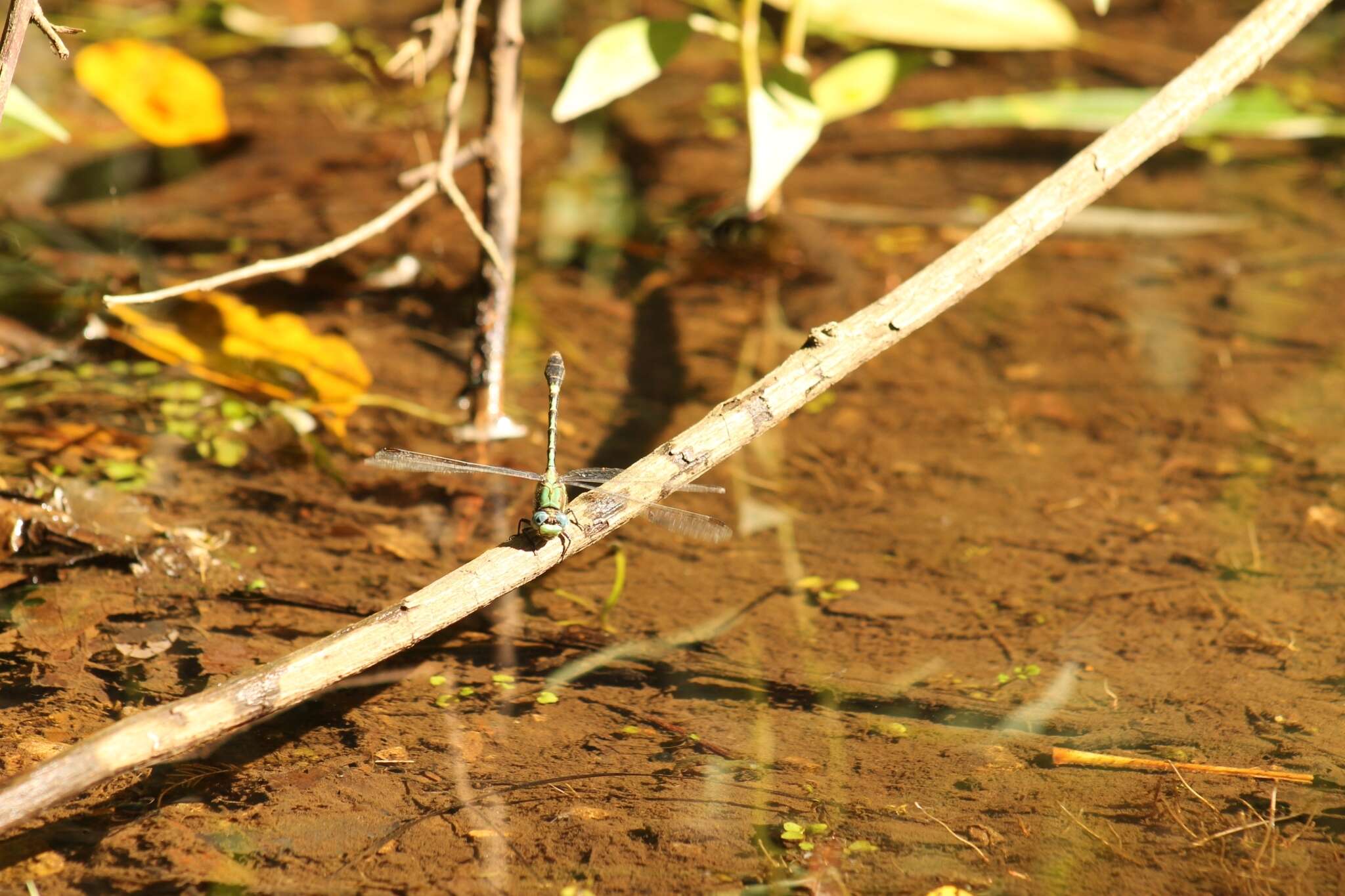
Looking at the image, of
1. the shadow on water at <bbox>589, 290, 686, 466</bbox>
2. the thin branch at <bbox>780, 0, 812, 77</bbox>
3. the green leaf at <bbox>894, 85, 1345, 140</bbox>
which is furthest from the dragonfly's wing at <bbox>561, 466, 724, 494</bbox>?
the green leaf at <bbox>894, 85, 1345, 140</bbox>

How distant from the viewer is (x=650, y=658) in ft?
7.47

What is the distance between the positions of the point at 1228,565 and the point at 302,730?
6.51 ft

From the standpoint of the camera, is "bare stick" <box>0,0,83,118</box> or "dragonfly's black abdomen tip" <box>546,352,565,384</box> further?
"dragonfly's black abdomen tip" <box>546,352,565,384</box>

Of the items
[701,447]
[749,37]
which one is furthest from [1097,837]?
[749,37]

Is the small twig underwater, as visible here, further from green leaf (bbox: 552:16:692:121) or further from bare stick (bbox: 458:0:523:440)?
Result: green leaf (bbox: 552:16:692:121)

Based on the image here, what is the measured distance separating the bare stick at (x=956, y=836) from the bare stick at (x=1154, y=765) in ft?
0.93

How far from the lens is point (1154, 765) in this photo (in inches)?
77.0

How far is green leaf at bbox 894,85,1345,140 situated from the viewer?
451 cm

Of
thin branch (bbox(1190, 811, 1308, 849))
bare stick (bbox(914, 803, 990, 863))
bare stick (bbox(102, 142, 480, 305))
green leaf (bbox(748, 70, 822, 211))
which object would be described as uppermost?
green leaf (bbox(748, 70, 822, 211))

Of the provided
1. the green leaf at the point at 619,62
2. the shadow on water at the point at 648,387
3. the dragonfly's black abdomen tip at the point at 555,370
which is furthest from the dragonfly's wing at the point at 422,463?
the green leaf at the point at 619,62

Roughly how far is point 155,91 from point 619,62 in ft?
6.35

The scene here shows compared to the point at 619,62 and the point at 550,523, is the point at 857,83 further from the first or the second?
the point at 550,523

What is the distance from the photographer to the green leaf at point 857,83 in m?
3.82

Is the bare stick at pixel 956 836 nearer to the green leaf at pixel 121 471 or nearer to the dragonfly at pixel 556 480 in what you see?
the dragonfly at pixel 556 480
